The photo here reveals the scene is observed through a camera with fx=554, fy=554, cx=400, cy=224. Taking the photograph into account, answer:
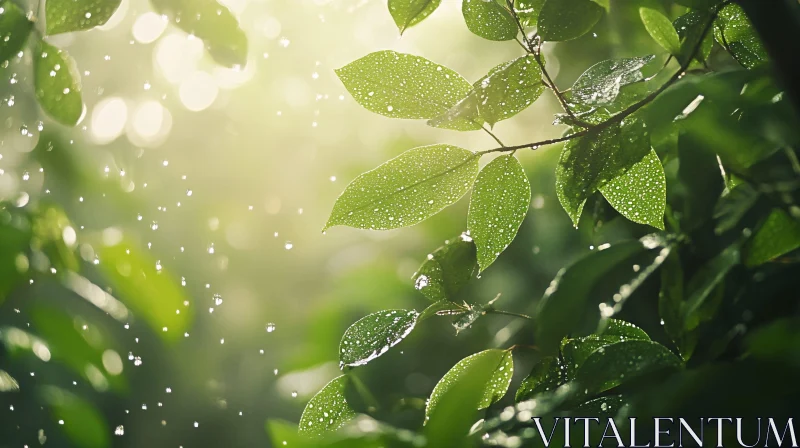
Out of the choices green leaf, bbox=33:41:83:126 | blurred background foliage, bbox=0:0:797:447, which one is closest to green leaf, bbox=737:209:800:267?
blurred background foliage, bbox=0:0:797:447

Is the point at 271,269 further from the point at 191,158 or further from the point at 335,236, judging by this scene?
the point at 191,158

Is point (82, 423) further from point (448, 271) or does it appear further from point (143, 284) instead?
point (448, 271)

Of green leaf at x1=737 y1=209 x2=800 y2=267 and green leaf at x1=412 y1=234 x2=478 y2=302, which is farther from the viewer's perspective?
green leaf at x1=412 y1=234 x2=478 y2=302

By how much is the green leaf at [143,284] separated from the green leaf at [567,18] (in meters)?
0.25

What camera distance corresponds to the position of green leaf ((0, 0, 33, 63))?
0.32 meters

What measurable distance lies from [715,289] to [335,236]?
3.74ft

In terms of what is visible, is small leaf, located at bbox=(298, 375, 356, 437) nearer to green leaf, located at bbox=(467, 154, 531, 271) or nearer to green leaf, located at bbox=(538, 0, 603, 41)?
green leaf, located at bbox=(467, 154, 531, 271)

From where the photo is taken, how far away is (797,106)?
0.19m

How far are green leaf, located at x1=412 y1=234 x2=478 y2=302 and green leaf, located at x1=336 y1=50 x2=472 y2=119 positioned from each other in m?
0.10

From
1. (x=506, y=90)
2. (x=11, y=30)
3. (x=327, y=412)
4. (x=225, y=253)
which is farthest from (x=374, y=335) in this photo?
(x=225, y=253)

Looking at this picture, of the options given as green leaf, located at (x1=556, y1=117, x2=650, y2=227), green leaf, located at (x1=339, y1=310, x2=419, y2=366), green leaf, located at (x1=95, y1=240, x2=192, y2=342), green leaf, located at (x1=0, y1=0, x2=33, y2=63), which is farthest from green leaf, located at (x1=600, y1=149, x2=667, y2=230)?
green leaf, located at (x1=0, y1=0, x2=33, y2=63)

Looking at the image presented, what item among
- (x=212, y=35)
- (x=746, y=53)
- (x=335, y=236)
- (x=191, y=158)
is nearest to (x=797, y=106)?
(x=746, y=53)

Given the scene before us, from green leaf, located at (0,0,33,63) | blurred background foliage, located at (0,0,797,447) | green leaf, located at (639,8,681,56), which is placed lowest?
blurred background foliage, located at (0,0,797,447)

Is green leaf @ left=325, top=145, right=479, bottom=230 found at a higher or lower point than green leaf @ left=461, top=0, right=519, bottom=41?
lower
